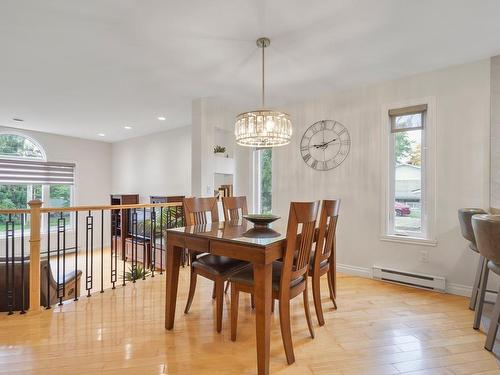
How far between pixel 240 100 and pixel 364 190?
2239 mm

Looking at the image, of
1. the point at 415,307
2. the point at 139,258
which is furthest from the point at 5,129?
the point at 415,307

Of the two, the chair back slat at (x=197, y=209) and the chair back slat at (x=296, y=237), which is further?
the chair back slat at (x=197, y=209)

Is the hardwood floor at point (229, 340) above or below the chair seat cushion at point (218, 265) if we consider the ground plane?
below

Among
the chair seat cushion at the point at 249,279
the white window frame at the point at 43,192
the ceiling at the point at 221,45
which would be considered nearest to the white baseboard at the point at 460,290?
the chair seat cushion at the point at 249,279

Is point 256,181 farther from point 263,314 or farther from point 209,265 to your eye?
point 263,314

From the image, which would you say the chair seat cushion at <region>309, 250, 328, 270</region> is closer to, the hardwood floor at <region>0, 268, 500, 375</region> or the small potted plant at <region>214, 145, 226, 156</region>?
the hardwood floor at <region>0, 268, 500, 375</region>

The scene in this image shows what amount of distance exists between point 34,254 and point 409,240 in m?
3.97

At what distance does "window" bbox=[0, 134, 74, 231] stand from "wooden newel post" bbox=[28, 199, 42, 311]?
13.8ft

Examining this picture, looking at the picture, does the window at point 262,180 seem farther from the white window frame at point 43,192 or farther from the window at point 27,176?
the window at point 27,176

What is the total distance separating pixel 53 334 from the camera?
6.61 feet

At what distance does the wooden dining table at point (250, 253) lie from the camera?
5.06ft

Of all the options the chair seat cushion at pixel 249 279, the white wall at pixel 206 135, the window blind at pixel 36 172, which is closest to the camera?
the chair seat cushion at pixel 249 279

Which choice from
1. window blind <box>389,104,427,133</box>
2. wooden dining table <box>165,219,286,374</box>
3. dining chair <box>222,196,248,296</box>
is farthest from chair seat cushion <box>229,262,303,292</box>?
window blind <box>389,104,427,133</box>

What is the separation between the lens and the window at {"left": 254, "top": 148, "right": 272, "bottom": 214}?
4481 millimetres
